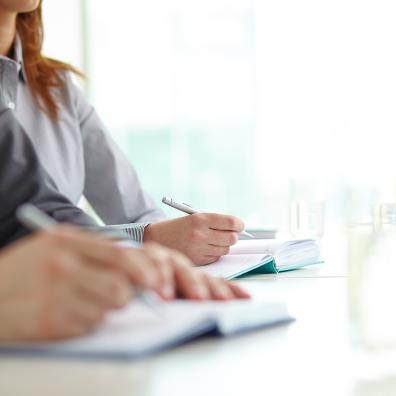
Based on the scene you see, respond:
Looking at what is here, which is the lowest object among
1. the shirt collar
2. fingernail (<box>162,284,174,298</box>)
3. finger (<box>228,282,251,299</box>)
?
finger (<box>228,282,251,299</box>)

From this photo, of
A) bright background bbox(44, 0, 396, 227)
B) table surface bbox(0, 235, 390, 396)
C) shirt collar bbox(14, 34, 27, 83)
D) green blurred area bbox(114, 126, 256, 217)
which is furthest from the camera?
green blurred area bbox(114, 126, 256, 217)

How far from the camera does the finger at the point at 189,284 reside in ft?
3.06

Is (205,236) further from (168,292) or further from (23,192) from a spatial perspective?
(168,292)

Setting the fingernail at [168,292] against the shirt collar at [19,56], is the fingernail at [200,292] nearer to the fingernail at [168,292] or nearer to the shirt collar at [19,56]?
the fingernail at [168,292]

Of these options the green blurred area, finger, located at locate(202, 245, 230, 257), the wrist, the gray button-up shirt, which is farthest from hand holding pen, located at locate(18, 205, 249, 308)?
the green blurred area

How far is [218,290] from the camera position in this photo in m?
0.97

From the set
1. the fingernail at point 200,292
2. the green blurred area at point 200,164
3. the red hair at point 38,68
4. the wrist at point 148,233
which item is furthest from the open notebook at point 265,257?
the green blurred area at point 200,164

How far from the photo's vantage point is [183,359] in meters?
0.77

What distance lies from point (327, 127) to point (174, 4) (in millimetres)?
1381

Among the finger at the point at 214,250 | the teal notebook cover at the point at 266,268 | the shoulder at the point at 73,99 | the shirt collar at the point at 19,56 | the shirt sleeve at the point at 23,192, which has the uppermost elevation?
the shirt collar at the point at 19,56

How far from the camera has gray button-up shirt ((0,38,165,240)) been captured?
7.13 feet

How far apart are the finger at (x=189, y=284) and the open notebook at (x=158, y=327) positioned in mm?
27

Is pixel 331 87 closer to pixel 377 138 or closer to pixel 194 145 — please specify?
pixel 194 145

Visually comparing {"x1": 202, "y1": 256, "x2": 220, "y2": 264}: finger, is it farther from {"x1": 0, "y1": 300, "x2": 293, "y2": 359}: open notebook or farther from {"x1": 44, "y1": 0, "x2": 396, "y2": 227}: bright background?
{"x1": 44, "y1": 0, "x2": 396, "y2": 227}: bright background
